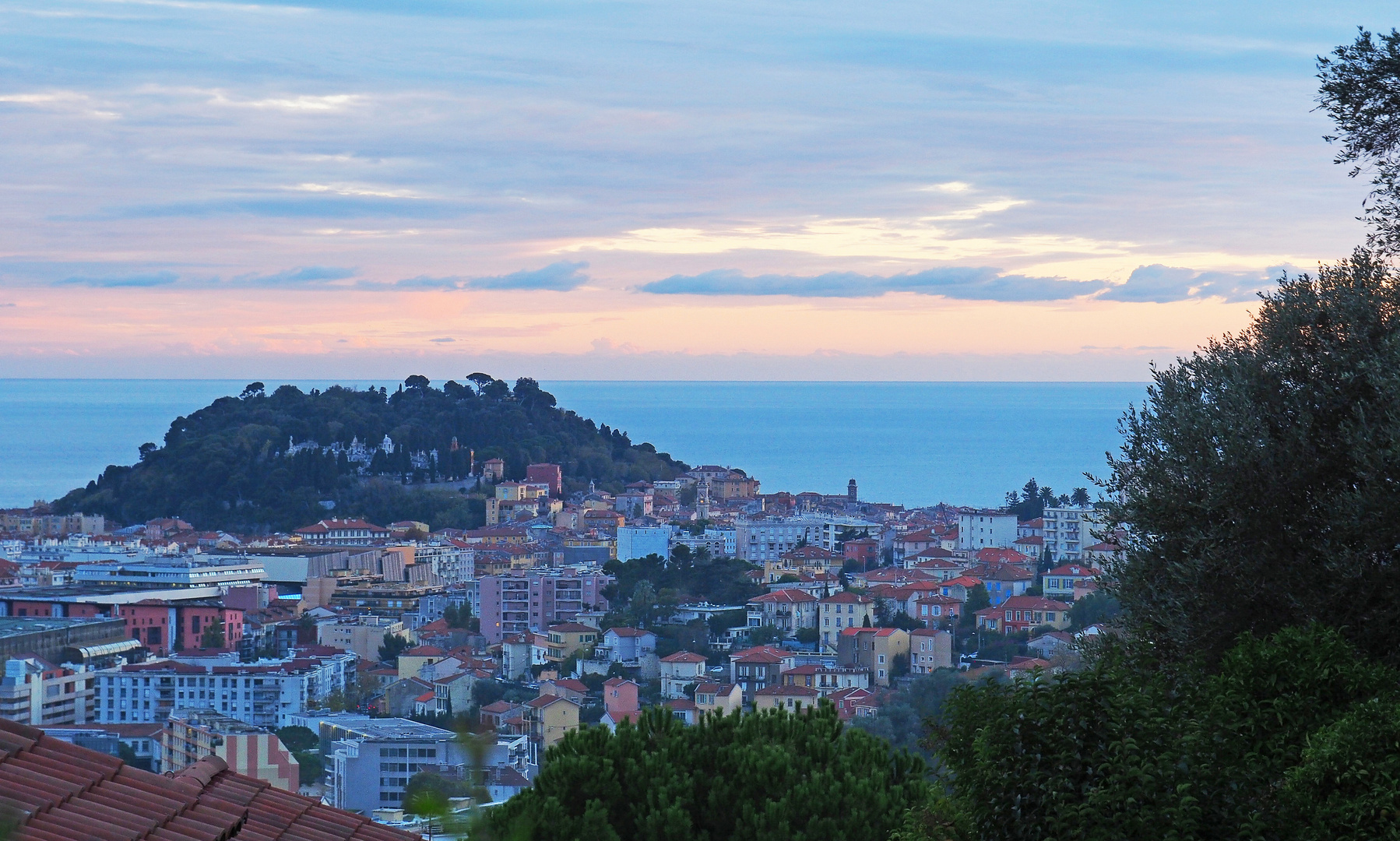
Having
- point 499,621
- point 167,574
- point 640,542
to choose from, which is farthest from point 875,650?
point 167,574

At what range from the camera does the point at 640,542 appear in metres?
53.2

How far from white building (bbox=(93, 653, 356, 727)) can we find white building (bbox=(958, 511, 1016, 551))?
95.5 ft

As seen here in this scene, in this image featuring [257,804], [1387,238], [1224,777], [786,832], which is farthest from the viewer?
[1387,238]

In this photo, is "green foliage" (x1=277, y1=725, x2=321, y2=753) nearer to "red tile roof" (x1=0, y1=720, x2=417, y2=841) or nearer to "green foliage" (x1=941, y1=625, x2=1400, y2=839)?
"green foliage" (x1=941, y1=625, x2=1400, y2=839)

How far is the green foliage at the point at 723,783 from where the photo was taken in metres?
4.63

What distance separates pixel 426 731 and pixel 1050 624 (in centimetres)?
1897

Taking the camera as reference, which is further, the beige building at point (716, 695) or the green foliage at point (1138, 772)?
the beige building at point (716, 695)

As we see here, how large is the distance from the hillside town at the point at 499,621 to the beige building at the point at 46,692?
0.08 metres

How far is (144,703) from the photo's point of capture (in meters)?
27.7

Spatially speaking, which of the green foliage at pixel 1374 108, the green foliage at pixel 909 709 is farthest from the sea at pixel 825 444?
the green foliage at pixel 1374 108

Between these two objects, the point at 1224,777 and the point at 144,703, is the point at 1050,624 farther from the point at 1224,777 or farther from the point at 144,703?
the point at 1224,777

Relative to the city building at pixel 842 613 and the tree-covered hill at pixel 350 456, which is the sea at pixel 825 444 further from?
the city building at pixel 842 613

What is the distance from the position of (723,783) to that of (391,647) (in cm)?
3374

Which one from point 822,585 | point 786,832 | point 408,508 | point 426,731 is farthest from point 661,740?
point 408,508
